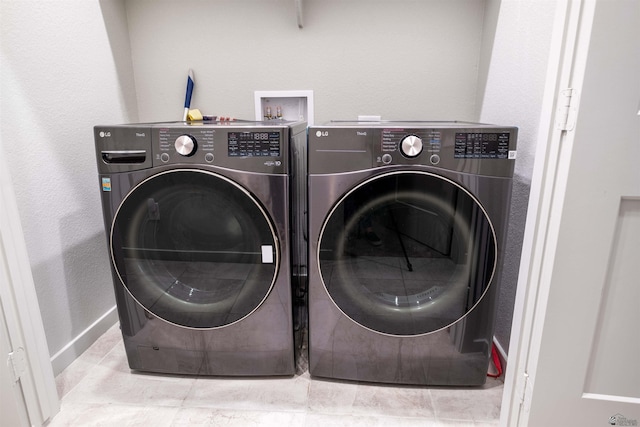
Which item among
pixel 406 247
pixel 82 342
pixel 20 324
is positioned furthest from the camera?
pixel 82 342

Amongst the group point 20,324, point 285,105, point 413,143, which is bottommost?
point 20,324

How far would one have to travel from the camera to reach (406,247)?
1.22 m

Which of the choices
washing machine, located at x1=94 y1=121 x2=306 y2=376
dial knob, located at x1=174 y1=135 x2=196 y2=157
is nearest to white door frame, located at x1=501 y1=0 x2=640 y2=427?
washing machine, located at x1=94 y1=121 x2=306 y2=376

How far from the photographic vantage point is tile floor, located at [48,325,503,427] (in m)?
1.22

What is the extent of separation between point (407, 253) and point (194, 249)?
0.72m

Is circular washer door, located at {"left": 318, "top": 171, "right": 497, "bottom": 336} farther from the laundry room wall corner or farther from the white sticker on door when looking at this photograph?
the laundry room wall corner

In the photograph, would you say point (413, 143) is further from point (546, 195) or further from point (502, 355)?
point (502, 355)

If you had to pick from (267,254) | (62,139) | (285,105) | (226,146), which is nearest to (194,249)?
(267,254)

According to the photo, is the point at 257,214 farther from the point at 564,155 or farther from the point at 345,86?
the point at 345,86

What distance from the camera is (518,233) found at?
1.40 meters

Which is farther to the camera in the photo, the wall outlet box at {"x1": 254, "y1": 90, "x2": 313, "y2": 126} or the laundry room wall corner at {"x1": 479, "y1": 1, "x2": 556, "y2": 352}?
the wall outlet box at {"x1": 254, "y1": 90, "x2": 313, "y2": 126}

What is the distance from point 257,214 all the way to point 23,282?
71 cm

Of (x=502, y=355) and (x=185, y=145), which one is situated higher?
(x=185, y=145)

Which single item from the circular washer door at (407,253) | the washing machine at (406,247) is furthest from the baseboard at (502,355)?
the circular washer door at (407,253)
